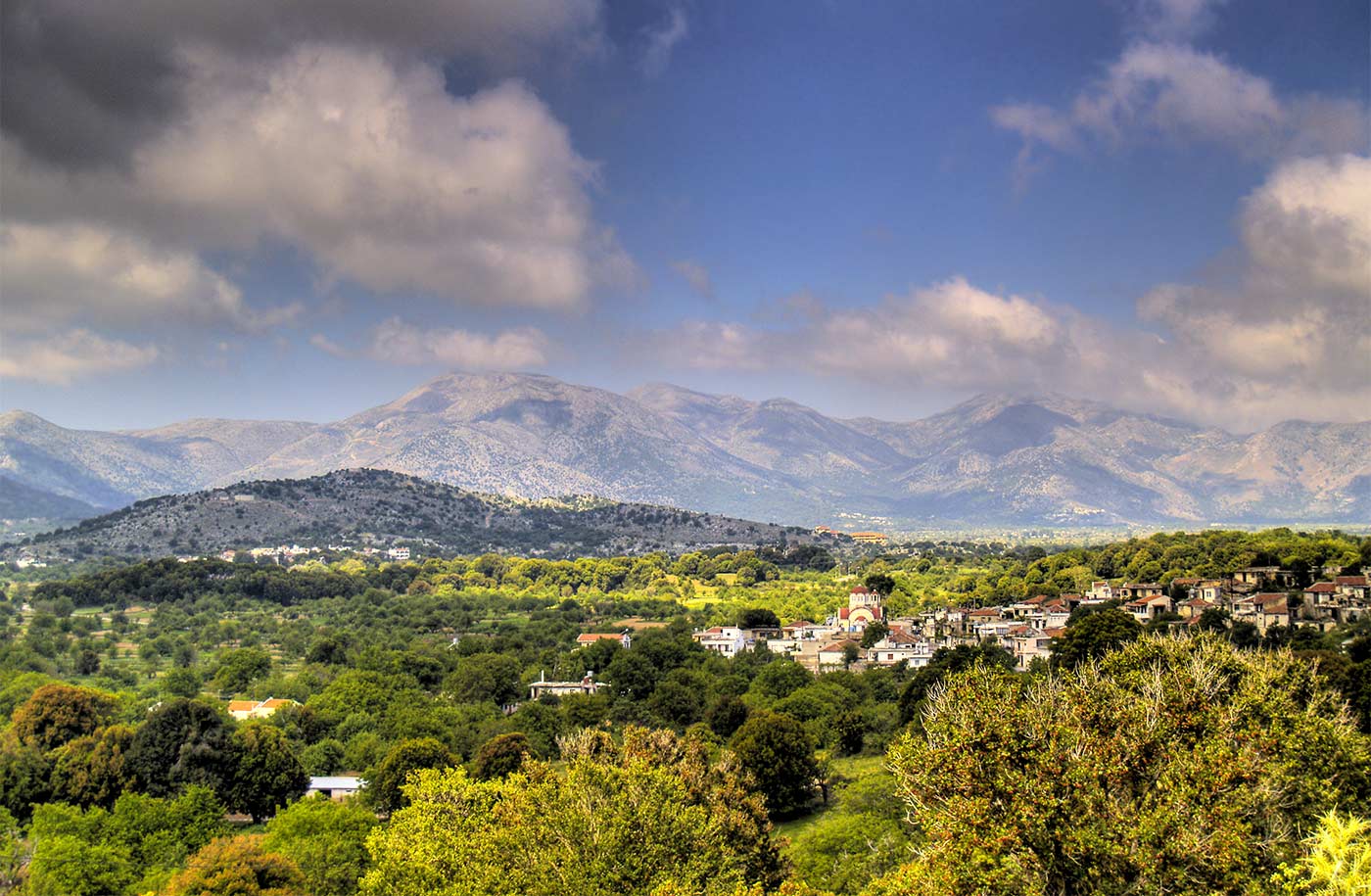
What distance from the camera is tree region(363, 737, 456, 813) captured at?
126 ft

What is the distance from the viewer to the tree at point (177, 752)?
38688mm

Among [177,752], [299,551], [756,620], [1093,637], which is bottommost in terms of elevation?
[177,752]

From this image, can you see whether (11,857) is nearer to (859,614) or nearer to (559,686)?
(559,686)

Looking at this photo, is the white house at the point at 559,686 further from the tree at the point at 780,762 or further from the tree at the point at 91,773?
the tree at the point at 91,773

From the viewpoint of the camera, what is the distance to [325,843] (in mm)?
29484

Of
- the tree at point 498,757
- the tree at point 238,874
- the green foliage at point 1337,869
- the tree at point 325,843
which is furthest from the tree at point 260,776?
the green foliage at point 1337,869

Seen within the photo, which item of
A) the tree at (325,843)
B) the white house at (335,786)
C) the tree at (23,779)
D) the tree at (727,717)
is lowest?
the white house at (335,786)

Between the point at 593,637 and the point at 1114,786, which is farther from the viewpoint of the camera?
the point at 593,637

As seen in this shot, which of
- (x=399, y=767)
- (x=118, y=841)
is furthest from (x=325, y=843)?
(x=399, y=767)

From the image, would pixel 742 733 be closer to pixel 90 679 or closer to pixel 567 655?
pixel 567 655

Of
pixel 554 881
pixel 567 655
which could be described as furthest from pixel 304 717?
pixel 554 881

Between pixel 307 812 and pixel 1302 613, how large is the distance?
1801 inches

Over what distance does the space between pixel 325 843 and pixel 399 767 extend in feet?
31.9

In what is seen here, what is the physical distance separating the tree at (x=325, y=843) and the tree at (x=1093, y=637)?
27.0 metres
